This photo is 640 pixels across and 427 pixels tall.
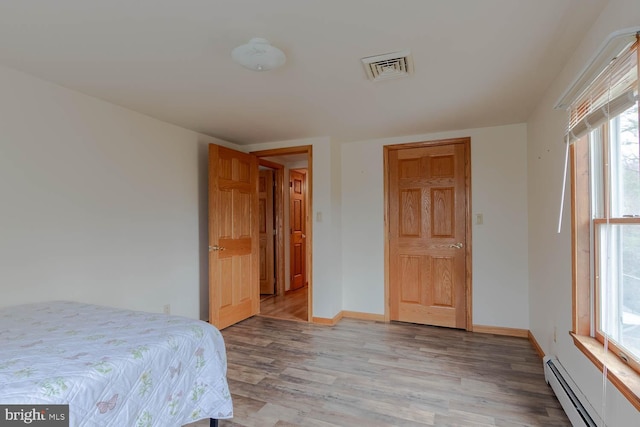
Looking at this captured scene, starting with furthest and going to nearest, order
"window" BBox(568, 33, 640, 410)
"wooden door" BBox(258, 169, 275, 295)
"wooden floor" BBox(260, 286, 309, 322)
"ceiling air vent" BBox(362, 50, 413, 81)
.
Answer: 1. "wooden door" BBox(258, 169, 275, 295)
2. "wooden floor" BBox(260, 286, 309, 322)
3. "ceiling air vent" BBox(362, 50, 413, 81)
4. "window" BBox(568, 33, 640, 410)

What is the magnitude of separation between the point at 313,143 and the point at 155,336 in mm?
2761

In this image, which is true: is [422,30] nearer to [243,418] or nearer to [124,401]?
[124,401]

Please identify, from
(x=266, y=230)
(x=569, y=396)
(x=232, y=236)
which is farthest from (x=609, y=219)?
(x=266, y=230)

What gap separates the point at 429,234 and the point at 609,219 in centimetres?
201

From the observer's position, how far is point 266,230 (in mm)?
5328

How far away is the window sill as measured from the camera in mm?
1244


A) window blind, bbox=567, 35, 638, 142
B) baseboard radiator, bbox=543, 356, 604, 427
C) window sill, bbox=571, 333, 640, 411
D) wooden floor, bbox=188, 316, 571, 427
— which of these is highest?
window blind, bbox=567, 35, 638, 142

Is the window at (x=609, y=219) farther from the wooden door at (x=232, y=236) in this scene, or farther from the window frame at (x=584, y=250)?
the wooden door at (x=232, y=236)

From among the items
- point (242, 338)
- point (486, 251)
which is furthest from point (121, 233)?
point (486, 251)

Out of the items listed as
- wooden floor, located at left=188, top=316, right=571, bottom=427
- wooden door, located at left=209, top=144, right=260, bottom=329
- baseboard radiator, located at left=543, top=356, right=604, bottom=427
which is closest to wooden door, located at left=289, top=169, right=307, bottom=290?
wooden door, located at left=209, top=144, right=260, bottom=329

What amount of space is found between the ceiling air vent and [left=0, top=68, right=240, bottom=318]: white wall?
83.3 inches

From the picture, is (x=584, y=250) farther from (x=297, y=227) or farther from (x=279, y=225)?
(x=297, y=227)

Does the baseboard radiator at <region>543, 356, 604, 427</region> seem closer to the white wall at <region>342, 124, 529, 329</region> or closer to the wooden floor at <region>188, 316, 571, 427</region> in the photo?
the wooden floor at <region>188, 316, 571, 427</region>

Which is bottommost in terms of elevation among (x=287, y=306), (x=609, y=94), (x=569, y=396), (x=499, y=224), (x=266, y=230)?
(x=287, y=306)
